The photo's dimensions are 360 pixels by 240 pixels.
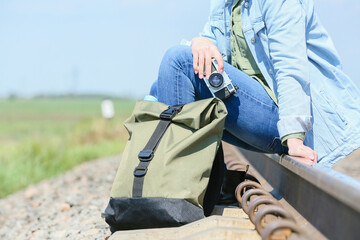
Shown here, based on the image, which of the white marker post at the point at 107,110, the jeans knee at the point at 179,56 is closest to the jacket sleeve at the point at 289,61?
the jeans knee at the point at 179,56

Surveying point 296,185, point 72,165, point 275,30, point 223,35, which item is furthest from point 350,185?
point 72,165

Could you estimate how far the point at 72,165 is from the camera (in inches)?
401

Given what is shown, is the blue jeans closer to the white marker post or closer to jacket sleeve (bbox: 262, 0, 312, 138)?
jacket sleeve (bbox: 262, 0, 312, 138)

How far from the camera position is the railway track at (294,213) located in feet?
5.47

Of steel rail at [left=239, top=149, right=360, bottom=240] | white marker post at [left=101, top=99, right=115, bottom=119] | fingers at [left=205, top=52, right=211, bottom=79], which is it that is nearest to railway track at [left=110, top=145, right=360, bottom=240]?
steel rail at [left=239, top=149, right=360, bottom=240]

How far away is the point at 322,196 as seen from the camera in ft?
6.47

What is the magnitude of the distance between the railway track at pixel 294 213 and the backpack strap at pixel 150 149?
197 mm

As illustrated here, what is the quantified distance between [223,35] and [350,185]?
1.58m

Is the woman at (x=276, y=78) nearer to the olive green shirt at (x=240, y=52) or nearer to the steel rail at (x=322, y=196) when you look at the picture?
the olive green shirt at (x=240, y=52)

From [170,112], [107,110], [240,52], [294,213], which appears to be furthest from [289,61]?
[107,110]

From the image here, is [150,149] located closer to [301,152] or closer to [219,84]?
[219,84]

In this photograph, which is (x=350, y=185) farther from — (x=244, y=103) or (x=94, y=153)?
(x=94, y=153)

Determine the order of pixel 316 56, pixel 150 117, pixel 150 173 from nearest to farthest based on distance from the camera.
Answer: pixel 150 173, pixel 150 117, pixel 316 56

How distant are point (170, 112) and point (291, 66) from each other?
0.61 m
